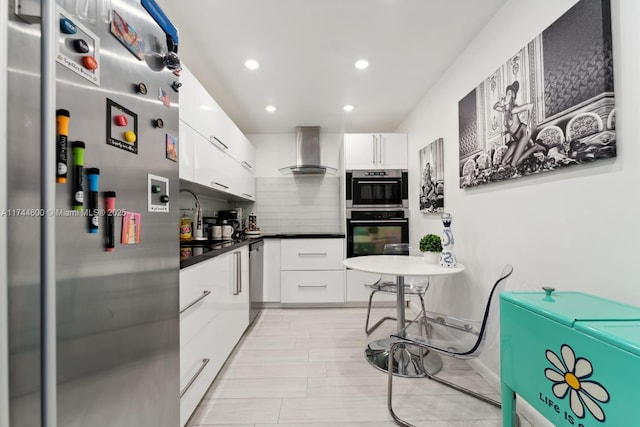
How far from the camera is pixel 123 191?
2.76ft

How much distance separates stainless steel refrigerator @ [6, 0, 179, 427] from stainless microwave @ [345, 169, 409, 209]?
2396mm

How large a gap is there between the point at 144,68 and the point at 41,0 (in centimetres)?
36

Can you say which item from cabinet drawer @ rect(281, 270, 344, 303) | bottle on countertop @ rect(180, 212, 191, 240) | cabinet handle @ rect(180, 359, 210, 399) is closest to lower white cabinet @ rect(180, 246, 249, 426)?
cabinet handle @ rect(180, 359, 210, 399)

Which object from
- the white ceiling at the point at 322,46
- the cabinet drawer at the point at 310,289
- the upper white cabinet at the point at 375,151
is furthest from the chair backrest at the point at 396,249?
the white ceiling at the point at 322,46

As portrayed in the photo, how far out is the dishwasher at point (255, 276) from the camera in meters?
2.61

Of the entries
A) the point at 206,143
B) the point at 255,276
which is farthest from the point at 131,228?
the point at 255,276

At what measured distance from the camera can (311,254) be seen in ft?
10.5

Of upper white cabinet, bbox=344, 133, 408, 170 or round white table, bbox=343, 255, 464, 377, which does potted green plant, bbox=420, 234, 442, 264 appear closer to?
round white table, bbox=343, 255, 464, 377

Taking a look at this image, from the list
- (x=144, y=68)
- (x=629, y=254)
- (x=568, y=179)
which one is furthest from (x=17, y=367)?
(x=568, y=179)

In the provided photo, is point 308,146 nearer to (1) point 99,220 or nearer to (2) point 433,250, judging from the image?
(2) point 433,250

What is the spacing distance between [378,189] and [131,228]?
279 cm

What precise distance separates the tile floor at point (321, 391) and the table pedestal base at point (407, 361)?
54 millimetres

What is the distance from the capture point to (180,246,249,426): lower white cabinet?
1298 mm

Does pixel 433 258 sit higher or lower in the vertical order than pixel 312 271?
higher
